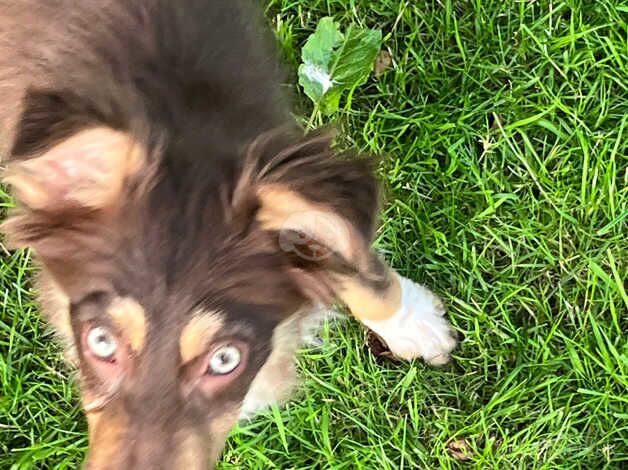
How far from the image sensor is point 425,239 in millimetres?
3391

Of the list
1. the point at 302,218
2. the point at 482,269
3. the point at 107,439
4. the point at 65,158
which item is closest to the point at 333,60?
the point at 482,269

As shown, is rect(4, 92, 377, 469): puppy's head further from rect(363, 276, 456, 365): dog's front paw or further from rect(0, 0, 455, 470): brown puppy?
rect(363, 276, 456, 365): dog's front paw

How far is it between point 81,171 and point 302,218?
0.54 m

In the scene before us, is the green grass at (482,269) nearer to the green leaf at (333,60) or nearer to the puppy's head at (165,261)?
the green leaf at (333,60)

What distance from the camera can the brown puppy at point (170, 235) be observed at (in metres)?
2.17

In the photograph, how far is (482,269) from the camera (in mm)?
3381

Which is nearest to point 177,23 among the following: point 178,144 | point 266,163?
point 178,144

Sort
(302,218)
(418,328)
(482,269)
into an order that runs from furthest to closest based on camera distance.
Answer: (482,269) < (418,328) < (302,218)

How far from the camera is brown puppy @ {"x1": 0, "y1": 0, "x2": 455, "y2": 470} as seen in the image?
7.13 feet

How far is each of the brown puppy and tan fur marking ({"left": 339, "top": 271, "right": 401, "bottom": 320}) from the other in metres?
0.04

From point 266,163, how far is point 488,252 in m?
1.38

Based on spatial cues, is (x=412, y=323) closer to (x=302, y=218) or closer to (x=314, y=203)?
(x=302, y=218)

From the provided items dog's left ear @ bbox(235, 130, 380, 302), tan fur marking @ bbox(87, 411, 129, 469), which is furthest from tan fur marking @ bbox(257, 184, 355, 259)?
tan fur marking @ bbox(87, 411, 129, 469)

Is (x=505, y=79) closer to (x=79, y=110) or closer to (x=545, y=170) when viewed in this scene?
(x=545, y=170)
